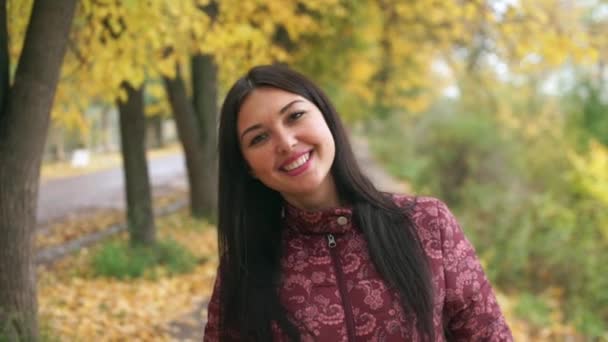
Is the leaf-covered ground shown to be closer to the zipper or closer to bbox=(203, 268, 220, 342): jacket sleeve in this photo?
bbox=(203, 268, 220, 342): jacket sleeve

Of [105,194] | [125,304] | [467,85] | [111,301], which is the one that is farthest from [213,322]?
[467,85]

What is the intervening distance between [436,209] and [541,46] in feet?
17.8

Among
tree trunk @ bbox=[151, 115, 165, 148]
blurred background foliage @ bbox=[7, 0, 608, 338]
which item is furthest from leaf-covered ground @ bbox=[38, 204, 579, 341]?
tree trunk @ bbox=[151, 115, 165, 148]

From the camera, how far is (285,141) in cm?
184

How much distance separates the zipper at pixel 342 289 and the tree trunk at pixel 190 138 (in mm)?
7178

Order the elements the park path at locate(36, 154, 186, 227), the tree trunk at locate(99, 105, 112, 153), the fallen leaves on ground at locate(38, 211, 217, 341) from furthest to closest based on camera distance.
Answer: the tree trunk at locate(99, 105, 112, 153) → the park path at locate(36, 154, 186, 227) → the fallen leaves on ground at locate(38, 211, 217, 341)

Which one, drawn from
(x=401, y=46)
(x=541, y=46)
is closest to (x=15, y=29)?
(x=541, y=46)

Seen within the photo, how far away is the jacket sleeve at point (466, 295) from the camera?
188 centimetres

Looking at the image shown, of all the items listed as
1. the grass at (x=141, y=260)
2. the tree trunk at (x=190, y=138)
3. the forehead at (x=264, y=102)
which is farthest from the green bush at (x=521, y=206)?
the forehead at (x=264, y=102)

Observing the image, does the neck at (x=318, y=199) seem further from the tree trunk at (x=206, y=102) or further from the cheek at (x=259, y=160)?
the tree trunk at (x=206, y=102)

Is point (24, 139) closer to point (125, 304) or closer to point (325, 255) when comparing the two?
point (325, 255)

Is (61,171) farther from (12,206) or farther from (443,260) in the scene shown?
(443,260)

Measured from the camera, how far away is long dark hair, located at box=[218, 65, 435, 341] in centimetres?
188

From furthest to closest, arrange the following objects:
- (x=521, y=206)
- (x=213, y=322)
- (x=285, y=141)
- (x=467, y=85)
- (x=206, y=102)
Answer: (x=467, y=85) < (x=521, y=206) < (x=206, y=102) < (x=213, y=322) < (x=285, y=141)
